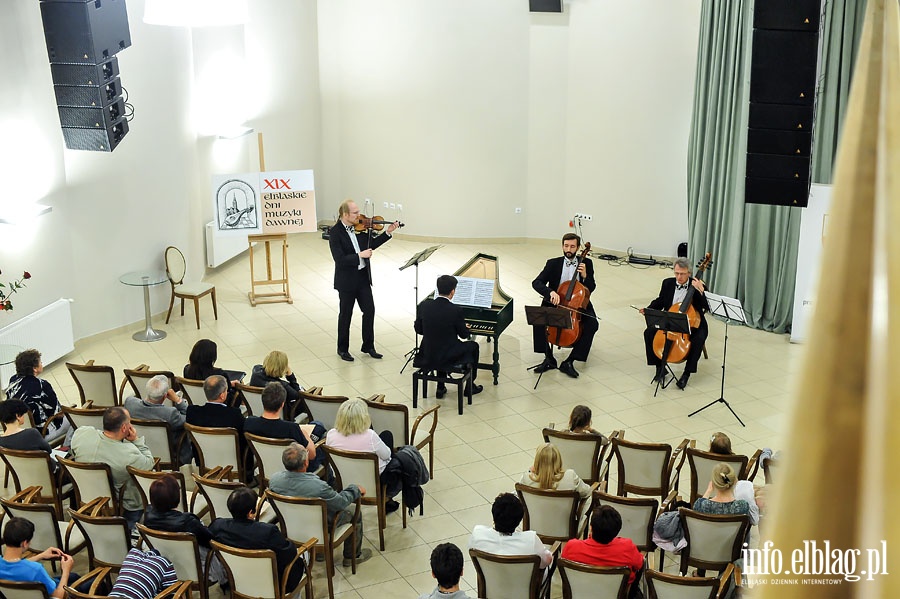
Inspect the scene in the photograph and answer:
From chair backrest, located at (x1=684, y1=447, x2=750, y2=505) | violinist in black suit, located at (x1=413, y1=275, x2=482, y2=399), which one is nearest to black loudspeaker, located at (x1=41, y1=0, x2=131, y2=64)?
violinist in black suit, located at (x1=413, y1=275, x2=482, y2=399)

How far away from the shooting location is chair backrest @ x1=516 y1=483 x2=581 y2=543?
579cm

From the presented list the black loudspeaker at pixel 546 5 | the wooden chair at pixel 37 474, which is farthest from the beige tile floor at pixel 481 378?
the black loudspeaker at pixel 546 5

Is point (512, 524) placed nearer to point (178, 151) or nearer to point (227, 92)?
point (178, 151)

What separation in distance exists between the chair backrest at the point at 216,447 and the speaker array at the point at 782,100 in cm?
546

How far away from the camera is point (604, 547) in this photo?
16.6 feet

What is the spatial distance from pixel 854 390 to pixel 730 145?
1190 centimetres

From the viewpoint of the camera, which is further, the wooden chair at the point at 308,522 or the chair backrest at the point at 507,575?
the wooden chair at the point at 308,522

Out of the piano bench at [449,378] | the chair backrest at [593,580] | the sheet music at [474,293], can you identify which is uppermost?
the sheet music at [474,293]

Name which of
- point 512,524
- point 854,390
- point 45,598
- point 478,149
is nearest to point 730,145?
point 478,149

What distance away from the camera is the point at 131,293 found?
10953 mm

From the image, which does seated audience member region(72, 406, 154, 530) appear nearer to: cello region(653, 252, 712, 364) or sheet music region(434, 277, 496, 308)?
sheet music region(434, 277, 496, 308)

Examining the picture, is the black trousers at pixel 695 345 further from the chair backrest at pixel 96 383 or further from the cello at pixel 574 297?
the chair backrest at pixel 96 383

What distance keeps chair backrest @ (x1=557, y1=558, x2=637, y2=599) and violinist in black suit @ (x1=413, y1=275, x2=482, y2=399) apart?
3.80m

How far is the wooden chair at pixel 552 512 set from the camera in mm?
5789
